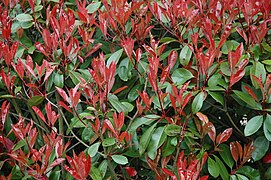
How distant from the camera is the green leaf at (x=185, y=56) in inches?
73.2

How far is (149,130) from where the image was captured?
1727mm

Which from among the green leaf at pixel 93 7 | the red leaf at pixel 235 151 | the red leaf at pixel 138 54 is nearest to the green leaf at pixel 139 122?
the red leaf at pixel 138 54

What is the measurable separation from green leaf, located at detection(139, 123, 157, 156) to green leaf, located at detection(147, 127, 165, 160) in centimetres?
2

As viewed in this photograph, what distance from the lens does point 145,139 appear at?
1720 millimetres

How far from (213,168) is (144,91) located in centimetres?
42

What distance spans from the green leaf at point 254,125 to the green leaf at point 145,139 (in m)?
0.37

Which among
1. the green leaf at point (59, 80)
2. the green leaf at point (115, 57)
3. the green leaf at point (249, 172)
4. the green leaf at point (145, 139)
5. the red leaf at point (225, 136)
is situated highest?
the green leaf at point (115, 57)

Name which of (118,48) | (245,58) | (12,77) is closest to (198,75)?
(245,58)

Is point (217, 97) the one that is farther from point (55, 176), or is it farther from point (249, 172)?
point (55, 176)

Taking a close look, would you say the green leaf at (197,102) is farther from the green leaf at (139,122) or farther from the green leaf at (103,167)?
the green leaf at (103,167)

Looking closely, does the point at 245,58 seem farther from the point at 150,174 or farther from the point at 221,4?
the point at 150,174

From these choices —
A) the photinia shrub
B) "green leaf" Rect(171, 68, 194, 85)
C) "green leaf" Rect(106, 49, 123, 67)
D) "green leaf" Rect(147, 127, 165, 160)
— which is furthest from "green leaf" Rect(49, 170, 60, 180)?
"green leaf" Rect(171, 68, 194, 85)

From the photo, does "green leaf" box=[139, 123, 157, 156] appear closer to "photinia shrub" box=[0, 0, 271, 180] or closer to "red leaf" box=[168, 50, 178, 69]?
"photinia shrub" box=[0, 0, 271, 180]

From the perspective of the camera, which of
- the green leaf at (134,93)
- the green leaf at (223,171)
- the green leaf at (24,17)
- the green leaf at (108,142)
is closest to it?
the green leaf at (108,142)
